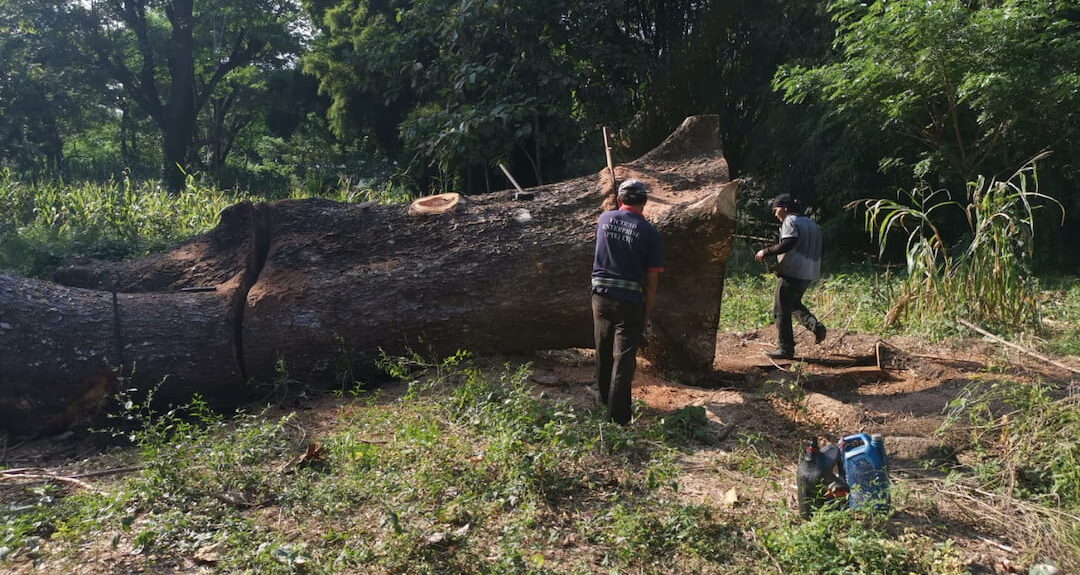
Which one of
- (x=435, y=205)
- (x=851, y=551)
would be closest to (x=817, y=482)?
(x=851, y=551)

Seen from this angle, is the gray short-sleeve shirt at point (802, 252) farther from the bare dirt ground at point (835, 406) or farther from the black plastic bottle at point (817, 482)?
the black plastic bottle at point (817, 482)

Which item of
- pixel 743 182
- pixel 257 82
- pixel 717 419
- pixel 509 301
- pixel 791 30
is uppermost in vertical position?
pixel 257 82

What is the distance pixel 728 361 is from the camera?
5602 mm

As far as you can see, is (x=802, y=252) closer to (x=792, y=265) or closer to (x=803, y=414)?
(x=792, y=265)

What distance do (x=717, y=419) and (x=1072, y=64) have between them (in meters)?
6.48

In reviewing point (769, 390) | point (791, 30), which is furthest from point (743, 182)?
point (769, 390)

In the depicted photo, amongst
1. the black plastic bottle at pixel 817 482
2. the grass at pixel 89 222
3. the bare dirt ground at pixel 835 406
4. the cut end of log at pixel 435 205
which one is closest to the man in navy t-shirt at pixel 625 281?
the bare dirt ground at pixel 835 406

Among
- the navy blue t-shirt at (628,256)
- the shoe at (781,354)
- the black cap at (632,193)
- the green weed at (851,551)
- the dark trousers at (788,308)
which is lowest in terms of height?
the green weed at (851,551)

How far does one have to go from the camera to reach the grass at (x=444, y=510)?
9.06ft

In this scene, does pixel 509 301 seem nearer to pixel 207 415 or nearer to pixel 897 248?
pixel 207 415

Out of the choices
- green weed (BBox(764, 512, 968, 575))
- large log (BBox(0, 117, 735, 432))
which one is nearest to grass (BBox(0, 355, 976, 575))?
green weed (BBox(764, 512, 968, 575))

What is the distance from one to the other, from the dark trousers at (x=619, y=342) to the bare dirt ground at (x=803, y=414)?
263 mm

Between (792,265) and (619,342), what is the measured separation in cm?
189

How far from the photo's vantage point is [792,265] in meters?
5.26
